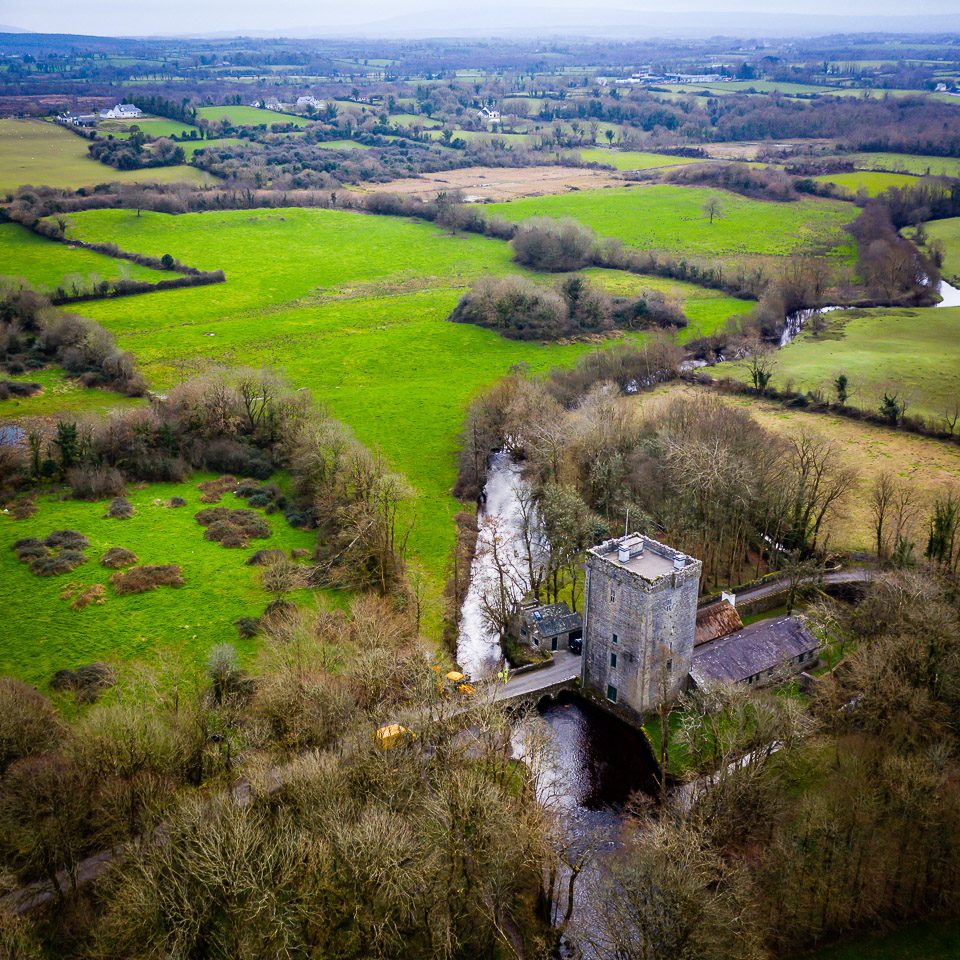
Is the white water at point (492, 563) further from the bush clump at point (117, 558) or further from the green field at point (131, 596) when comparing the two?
the bush clump at point (117, 558)

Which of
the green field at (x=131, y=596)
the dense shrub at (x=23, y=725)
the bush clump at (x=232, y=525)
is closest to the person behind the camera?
the dense shrub at (x=23, y=725)

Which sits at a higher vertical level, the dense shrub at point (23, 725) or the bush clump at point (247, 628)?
the dense shrub at point (23, 725)

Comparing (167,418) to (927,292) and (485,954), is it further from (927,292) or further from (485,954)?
(927,292)

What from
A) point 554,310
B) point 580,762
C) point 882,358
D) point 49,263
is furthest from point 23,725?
point 49,263

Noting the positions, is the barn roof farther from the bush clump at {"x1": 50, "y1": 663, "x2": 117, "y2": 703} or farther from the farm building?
the bush clump at {"x1": 50, "y1": 663, "x2": 117, "y2": 703}

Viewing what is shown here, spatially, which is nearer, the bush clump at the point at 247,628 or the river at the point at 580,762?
the river at the point at 580,762

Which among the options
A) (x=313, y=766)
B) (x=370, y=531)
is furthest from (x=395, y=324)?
(x=313, y=766)

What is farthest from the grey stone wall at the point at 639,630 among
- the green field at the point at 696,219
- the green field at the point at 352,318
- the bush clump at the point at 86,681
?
the green field at the point at 696,219
